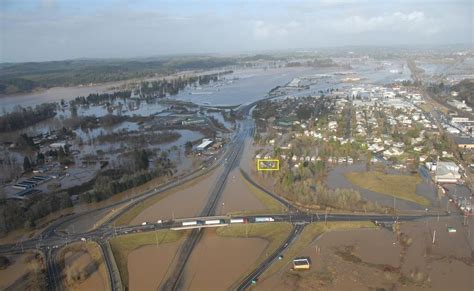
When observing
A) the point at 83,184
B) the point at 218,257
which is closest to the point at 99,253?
the point at 218,257

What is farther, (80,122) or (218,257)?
(80,122)

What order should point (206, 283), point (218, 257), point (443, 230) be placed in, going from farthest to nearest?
1. point (443, 230)
2. point (218, 257)
3. point (206, 283)

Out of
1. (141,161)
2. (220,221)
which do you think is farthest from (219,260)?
(141,161)

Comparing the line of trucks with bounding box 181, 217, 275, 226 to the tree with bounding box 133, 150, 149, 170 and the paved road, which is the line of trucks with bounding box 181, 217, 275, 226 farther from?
the tree with bounding box 133, 150, 149, 170

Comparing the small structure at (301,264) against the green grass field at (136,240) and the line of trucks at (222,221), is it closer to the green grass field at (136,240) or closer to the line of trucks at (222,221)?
the line of trucks at (222,221)

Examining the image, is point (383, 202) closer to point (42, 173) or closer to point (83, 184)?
point (83, 184)

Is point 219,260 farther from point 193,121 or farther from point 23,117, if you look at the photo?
point 23,117
